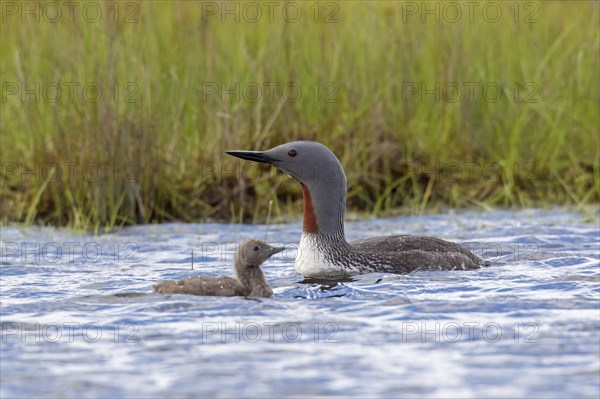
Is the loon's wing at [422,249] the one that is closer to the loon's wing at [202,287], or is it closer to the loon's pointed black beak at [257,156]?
the loon's pointed black beak at [257,156]

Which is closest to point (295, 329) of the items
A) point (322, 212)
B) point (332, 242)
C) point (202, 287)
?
point (202, 287)

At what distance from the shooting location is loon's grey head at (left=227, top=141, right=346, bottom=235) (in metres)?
8.06

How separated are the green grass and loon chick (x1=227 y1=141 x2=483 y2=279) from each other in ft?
6.91

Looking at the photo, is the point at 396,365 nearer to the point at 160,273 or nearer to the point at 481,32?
the point at 160,273

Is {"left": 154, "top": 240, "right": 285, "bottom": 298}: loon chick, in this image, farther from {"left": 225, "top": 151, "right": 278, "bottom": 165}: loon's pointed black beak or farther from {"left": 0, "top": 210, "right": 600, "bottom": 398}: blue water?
{"left": 225, "top": 151, "right": 278, "bottom": 165}: loon's pointed black beak

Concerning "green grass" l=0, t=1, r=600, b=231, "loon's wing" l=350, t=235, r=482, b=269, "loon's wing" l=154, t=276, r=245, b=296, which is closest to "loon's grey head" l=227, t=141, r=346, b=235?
"loon's wing" l=350, t=235, r=482, b=269

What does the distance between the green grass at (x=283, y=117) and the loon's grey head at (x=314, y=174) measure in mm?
2050

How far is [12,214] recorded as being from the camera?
9.96 meters

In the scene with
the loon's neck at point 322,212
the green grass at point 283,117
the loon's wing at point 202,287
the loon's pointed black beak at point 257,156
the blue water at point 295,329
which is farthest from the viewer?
the green grass at point 283,117

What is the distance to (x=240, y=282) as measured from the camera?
286 inches

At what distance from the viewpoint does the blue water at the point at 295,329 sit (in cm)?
545

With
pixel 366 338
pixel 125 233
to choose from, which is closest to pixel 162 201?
pixel 125 233

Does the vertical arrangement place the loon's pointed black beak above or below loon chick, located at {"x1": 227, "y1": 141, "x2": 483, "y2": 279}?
above

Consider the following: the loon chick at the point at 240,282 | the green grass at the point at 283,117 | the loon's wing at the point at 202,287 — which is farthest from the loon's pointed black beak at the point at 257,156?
the green grass at the point at 283,117
